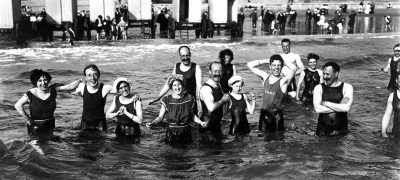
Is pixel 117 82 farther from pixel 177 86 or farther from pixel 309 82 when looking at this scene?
pixel 309 82

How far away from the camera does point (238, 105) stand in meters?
7.87

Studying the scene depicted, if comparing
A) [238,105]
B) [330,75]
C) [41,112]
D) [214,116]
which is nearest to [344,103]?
[330,75]

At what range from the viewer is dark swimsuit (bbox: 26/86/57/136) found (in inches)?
311

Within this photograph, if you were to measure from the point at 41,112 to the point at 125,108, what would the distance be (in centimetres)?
151

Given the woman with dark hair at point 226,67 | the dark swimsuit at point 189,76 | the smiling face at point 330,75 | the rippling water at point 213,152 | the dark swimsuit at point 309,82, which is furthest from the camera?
the dark swimsuit at point 309,82

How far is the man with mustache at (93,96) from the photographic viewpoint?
7.79 m

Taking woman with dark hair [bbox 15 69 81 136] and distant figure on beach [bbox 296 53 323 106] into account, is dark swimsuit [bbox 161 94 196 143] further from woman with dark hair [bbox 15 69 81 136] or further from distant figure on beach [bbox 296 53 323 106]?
distant figure on beach [bbox 296 53 323 106]

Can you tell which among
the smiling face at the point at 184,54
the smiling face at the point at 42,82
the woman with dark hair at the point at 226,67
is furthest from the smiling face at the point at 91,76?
the woman with dark hair at the point at 226,67

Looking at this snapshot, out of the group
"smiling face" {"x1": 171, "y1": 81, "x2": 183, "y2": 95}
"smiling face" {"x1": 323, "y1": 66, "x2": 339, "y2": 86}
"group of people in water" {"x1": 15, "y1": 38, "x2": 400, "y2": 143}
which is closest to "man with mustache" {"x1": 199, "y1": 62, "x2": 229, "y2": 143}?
"group of people in water" {"x1": 15, "y1": 38, "x2": 400, "y2": 143}

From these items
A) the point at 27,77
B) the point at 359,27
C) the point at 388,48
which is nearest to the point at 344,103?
the point at 27,77

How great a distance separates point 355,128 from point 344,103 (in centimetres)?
261

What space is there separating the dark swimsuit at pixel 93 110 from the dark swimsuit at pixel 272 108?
2703 millimetres

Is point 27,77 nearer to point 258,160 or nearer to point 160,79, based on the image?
point 160,79

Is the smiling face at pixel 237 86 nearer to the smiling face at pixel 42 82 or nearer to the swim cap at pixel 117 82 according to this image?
the swim cap at pixel 117 82
